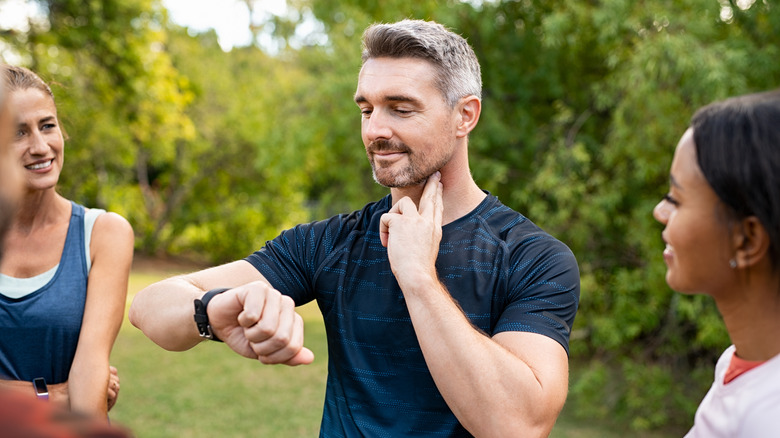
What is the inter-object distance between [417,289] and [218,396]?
793cm

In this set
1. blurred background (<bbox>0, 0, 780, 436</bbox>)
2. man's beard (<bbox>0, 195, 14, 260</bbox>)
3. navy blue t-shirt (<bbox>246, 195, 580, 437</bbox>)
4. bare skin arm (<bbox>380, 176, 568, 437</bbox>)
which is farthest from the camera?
blurred background (<bbox>0, 0, 780, 436</bbox>)

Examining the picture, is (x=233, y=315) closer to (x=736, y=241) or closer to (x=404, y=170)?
(x=404, y=170)

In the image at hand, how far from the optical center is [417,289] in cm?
194

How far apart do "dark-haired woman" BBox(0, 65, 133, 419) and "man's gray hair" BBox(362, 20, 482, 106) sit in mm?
1178

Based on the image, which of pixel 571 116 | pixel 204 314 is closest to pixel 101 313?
pixel 204 314

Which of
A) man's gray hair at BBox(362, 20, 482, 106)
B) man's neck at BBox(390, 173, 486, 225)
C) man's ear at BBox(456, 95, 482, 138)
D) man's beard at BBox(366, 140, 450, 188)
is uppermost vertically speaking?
man's gray hair at BBox(362, 20, 482, 106)

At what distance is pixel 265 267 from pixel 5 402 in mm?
1721

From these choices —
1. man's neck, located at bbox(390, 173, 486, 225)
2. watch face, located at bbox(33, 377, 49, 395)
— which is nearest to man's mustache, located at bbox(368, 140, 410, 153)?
man's neck, located at bbox(390, 173, 486, 225)

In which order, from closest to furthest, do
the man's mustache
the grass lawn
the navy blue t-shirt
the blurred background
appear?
the navy blue t-shirt, the man's mustache, the blurred background, the grass lawn

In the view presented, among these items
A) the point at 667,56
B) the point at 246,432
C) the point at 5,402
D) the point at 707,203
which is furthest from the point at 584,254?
the point at 5,402

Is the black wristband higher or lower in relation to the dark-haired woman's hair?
lower

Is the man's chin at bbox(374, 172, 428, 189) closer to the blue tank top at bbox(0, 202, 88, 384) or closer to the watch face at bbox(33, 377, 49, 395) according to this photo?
the blue tank top at bbox(0, 202, 88, 384)

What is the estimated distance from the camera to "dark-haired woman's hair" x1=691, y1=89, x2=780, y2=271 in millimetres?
1354

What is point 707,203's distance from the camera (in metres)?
1.47
